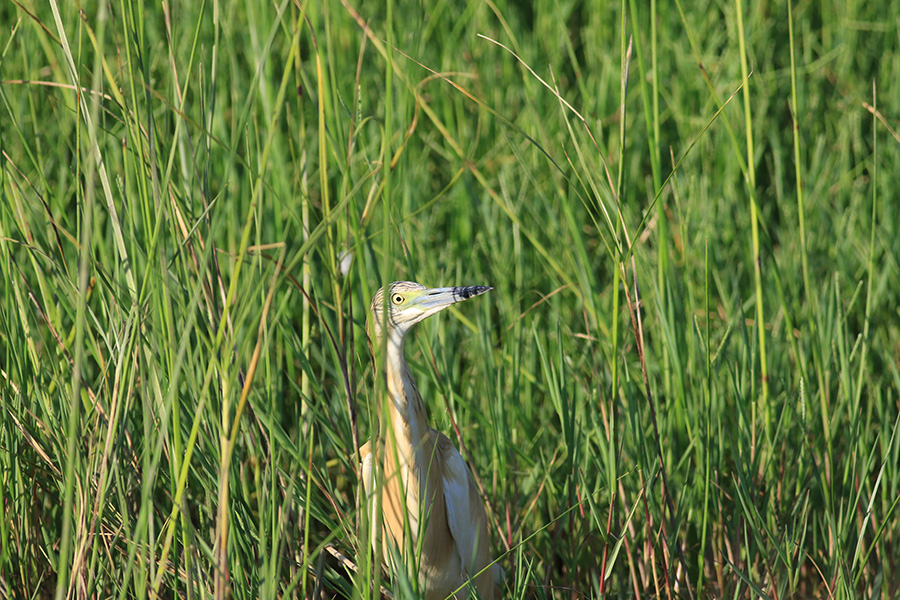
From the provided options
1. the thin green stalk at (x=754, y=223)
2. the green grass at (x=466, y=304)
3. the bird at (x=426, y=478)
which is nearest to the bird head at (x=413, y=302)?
the bird at (x=426, y=478)

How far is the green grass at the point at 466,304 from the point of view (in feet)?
4.10

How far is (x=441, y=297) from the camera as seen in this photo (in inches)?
61.2

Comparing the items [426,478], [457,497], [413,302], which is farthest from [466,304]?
[426,478]

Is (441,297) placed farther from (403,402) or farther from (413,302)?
(403,402)

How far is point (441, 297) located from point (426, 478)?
1.17ft

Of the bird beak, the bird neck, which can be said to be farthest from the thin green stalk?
the bird neck

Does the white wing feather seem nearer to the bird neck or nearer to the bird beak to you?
the bird neck

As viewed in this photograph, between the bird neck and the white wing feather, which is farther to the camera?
the white wing feather

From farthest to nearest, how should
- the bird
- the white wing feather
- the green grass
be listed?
the white wing feather, the bird, the green grass

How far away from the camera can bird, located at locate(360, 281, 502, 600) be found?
1.59 metres

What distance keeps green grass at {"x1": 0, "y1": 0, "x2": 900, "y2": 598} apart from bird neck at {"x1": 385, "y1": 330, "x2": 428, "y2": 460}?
12 centimetres

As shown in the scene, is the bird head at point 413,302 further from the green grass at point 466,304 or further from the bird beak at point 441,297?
the green grass at point 466,304

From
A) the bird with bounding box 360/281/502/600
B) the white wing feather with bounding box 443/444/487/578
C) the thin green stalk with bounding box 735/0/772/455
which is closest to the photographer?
the thin green stalk with bounding box 735/0/772/455

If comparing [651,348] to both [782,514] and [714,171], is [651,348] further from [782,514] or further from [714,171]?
[714,171]
